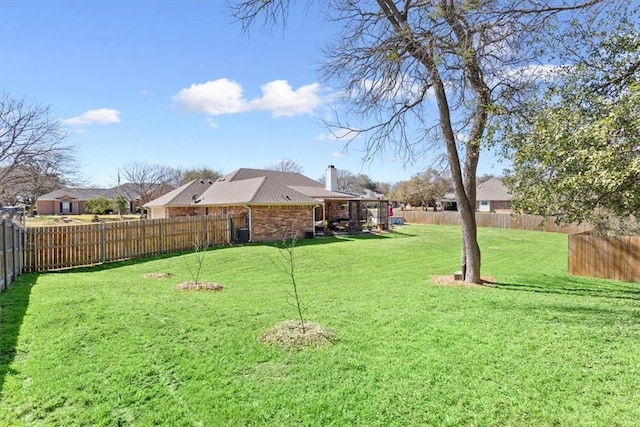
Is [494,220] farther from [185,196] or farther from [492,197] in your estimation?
[185,196]

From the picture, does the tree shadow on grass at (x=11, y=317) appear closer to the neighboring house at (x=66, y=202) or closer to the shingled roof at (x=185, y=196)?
the shingled roof at (x=185, y=196)

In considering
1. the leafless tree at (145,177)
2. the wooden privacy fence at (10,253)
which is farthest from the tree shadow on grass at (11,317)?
the leafless tree at (145,177)

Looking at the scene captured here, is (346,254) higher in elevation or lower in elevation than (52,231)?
lower

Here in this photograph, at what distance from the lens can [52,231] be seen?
12.3 meters

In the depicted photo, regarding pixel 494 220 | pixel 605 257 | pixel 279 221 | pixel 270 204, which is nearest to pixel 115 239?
pixel 270 204

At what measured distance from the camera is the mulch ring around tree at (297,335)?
4867mm

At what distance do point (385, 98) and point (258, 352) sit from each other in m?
7.74

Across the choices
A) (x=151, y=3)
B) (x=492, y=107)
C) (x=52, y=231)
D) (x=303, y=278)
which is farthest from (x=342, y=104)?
(x=52, y=231)

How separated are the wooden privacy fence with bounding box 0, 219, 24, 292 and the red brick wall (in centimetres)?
1037

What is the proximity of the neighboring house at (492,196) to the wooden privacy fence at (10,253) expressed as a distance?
46738mm

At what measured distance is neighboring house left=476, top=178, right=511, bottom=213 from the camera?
47.2 m

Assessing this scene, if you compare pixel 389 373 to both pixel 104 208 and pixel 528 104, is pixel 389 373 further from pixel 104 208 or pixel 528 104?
pixel 104 208

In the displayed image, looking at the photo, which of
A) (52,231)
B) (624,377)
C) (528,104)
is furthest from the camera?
(52,231)

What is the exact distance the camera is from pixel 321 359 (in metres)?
4.41
